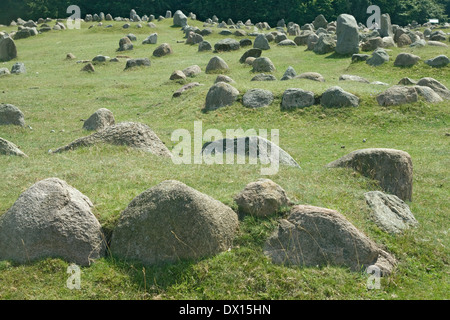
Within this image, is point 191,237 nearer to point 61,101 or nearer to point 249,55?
point 61,101

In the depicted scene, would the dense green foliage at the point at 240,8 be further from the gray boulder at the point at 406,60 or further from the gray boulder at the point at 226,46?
the gray boulder at the point at 406,60

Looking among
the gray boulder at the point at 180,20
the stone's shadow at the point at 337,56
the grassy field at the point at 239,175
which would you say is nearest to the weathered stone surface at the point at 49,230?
the grassy field at the point at 239,175

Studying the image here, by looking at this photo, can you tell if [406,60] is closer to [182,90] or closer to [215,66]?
[215,66]

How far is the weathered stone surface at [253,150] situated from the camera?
1101cm

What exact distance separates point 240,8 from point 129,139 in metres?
54.3

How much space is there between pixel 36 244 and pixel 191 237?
2.25m

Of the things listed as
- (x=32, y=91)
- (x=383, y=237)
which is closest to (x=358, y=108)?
(x=383, y=237)

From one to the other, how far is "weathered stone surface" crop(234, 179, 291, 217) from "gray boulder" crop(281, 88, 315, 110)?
10531mm

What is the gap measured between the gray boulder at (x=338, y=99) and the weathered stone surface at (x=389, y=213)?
9.24m

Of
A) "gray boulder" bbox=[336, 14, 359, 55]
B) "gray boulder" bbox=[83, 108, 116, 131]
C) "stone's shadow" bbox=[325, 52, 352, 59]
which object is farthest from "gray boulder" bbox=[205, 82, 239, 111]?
"gray boulder" bbox=[336, 14, 359, 55]

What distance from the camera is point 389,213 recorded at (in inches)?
332

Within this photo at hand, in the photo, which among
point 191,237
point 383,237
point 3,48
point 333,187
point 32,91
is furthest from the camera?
point 3,48

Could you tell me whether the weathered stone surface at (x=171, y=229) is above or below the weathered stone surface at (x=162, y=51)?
above

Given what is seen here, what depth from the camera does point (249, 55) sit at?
28875 millimetres
